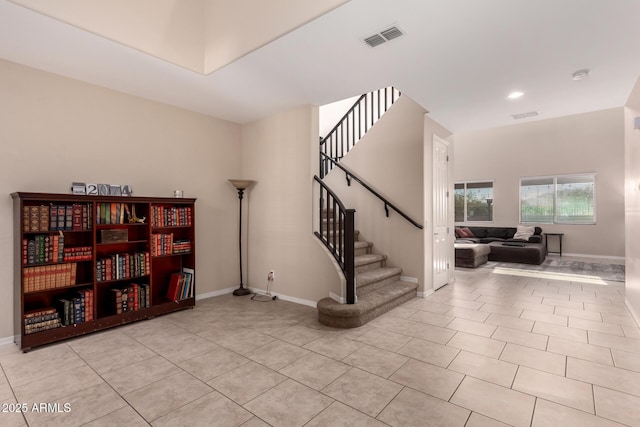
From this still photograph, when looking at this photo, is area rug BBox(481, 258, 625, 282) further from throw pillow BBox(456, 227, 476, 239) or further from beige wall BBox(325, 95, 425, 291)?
beige wall BBox(325, 95, 425, 291)

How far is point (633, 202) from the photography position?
3.60 metres

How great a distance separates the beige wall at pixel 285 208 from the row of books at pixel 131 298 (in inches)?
66.1

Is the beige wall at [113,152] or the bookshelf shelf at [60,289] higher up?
the beige wall at [113,152]

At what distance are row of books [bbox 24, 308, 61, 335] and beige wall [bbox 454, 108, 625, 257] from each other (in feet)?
35.1

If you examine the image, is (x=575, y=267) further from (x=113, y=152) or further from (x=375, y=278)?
(x=113, y=152)

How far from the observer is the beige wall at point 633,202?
3.41 m

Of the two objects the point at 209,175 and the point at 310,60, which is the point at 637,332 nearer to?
the point at 310,60

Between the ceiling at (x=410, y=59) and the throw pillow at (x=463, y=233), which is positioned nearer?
the ceiling at (x=410, y=59)

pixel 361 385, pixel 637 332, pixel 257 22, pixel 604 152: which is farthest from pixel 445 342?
pixel 604 152

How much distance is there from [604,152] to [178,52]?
10.2 meters

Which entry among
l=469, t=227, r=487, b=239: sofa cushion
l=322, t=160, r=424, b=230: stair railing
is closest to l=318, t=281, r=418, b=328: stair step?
l=322, t=160, r=424, b=230: stair railing

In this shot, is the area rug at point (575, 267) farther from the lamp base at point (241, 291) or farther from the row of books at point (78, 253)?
the row of books at point (78, 253)

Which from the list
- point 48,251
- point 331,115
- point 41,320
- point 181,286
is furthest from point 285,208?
point 331,115

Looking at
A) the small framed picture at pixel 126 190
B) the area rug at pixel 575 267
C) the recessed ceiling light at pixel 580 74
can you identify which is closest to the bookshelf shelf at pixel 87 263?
the small framed picture at pixel 126 190
